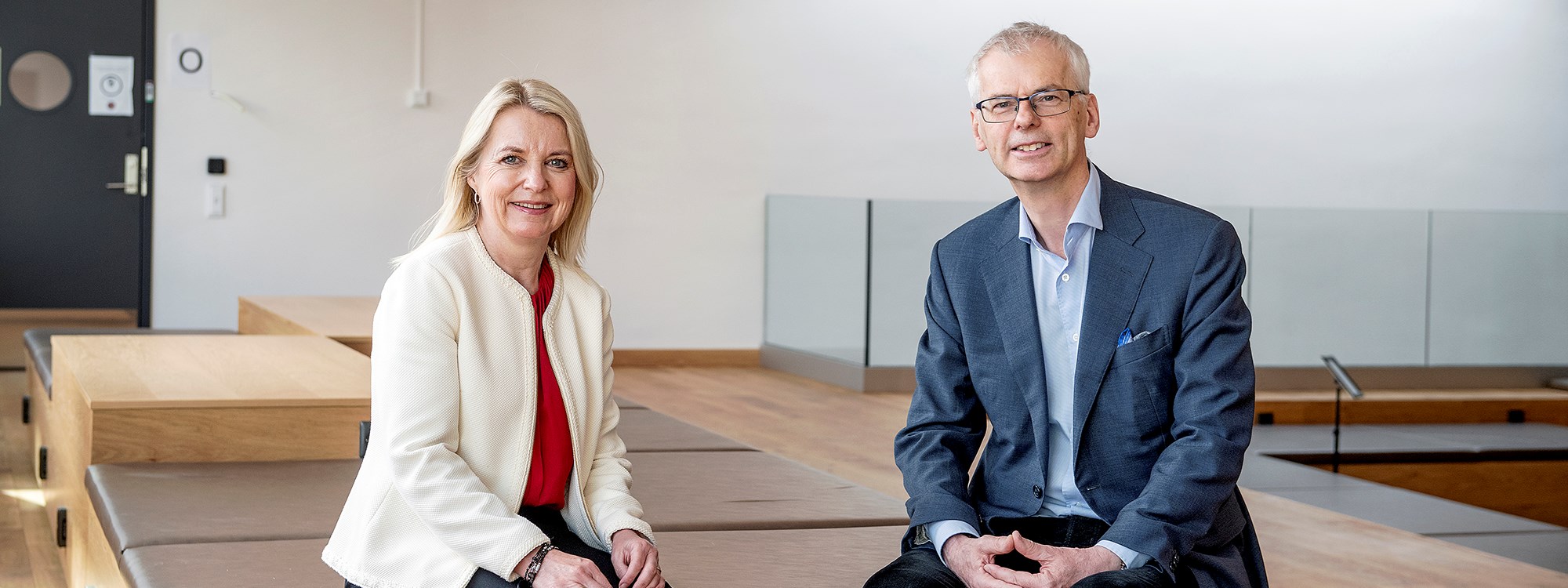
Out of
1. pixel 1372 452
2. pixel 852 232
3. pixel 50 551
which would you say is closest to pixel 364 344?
pixel 50 551

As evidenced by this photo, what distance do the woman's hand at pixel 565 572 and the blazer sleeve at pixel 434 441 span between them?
0.02 metres

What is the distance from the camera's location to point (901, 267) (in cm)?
683

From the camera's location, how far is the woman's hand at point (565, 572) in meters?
1.55

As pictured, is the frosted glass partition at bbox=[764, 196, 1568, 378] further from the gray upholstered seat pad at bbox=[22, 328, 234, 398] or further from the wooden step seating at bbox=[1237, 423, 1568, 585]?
the gray upholstered seat pad at bbox=[22, 328, 234, 398]

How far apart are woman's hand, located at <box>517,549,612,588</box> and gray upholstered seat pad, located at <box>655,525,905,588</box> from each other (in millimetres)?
559

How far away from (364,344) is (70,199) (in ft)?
9.84

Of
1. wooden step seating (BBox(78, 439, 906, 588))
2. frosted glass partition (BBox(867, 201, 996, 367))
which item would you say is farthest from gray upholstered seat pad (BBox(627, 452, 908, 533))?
frosted glass partition (BBox(867, 201, 996, 367))

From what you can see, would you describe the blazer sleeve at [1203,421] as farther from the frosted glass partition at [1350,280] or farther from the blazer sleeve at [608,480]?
the frosted glass partition at [1350,280]

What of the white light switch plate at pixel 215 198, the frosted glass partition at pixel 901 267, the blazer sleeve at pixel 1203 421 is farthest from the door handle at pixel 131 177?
the blazer sleeve at pixel 1203 421

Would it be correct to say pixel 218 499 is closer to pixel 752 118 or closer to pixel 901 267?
pixel 901 267

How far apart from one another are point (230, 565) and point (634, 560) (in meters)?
0.85

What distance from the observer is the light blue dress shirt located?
182 centimetres

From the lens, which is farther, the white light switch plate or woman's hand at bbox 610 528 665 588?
the white light switch plate

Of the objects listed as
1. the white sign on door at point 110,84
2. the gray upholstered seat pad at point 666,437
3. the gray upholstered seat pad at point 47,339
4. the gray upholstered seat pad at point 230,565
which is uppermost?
the white sign on door at point 110,84
